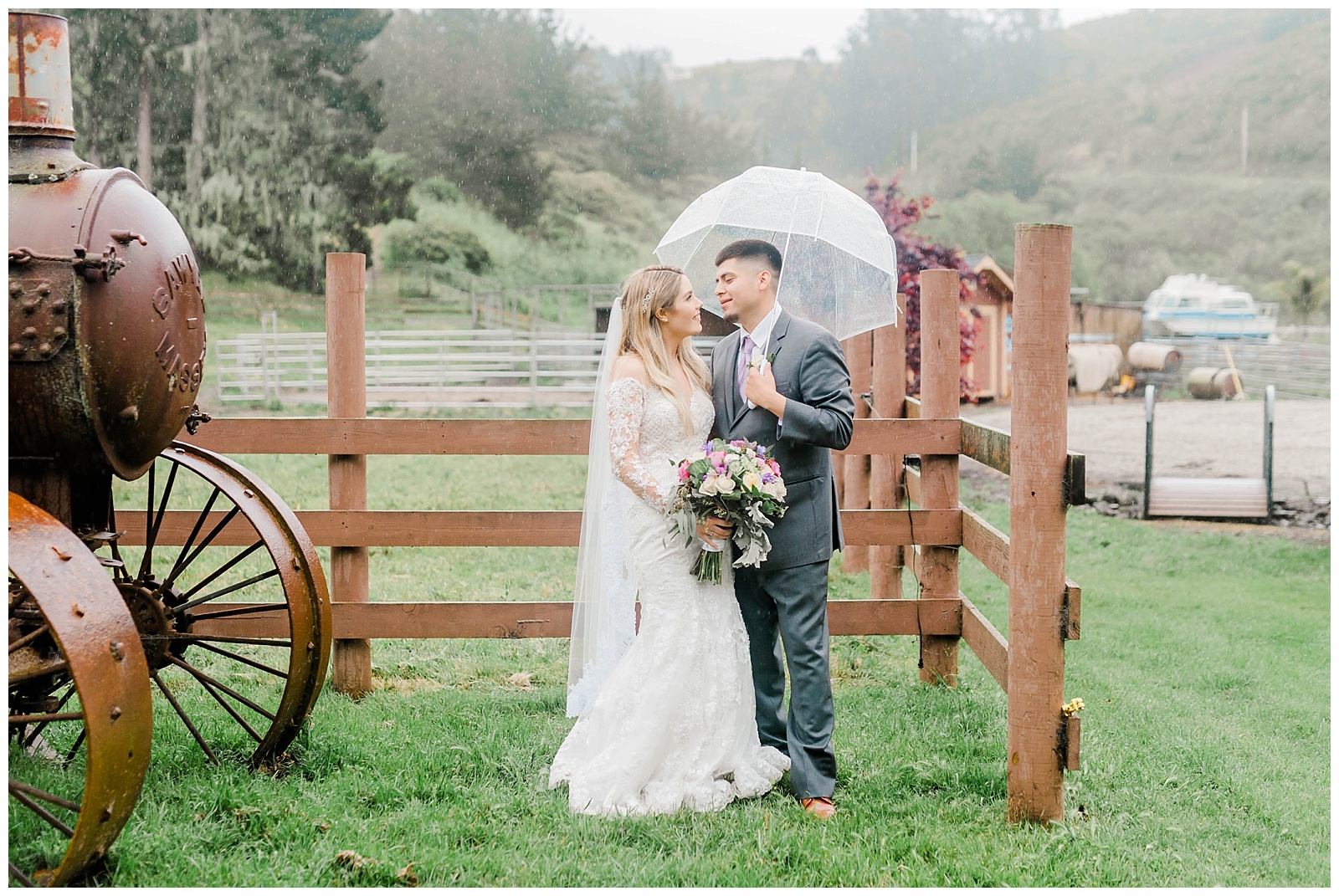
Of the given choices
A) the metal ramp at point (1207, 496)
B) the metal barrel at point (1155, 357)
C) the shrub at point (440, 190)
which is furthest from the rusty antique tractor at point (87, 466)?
the metal barrel at point (1155, 357)

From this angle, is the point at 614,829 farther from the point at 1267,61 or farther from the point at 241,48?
the point at 1267,61

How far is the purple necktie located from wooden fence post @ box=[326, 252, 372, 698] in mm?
1873

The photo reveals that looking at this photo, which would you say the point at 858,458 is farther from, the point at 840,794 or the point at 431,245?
the point at 431,245

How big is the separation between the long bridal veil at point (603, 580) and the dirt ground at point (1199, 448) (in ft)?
28.9

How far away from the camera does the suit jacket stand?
3.75 m

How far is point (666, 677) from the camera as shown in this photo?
12.8ft

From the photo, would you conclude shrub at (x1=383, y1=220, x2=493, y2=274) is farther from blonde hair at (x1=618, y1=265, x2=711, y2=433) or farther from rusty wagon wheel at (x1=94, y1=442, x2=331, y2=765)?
blonde hair at (x1=618, y1=265, x2=711, y2=433)

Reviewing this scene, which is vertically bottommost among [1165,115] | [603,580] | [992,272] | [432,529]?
[603,580]

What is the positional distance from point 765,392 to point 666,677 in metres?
1.09

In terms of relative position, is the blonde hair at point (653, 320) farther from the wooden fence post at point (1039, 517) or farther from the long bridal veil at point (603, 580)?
the wooden fence post at point (1039, 517)

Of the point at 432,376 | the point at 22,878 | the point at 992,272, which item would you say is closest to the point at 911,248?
the point at 22,878

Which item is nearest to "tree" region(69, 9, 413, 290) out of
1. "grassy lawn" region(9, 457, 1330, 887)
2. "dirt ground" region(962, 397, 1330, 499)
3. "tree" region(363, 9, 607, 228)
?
"tree" region(363, 9, 607, 228)

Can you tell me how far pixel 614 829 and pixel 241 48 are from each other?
27.8 metres

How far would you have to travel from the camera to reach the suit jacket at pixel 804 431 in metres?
3.75
